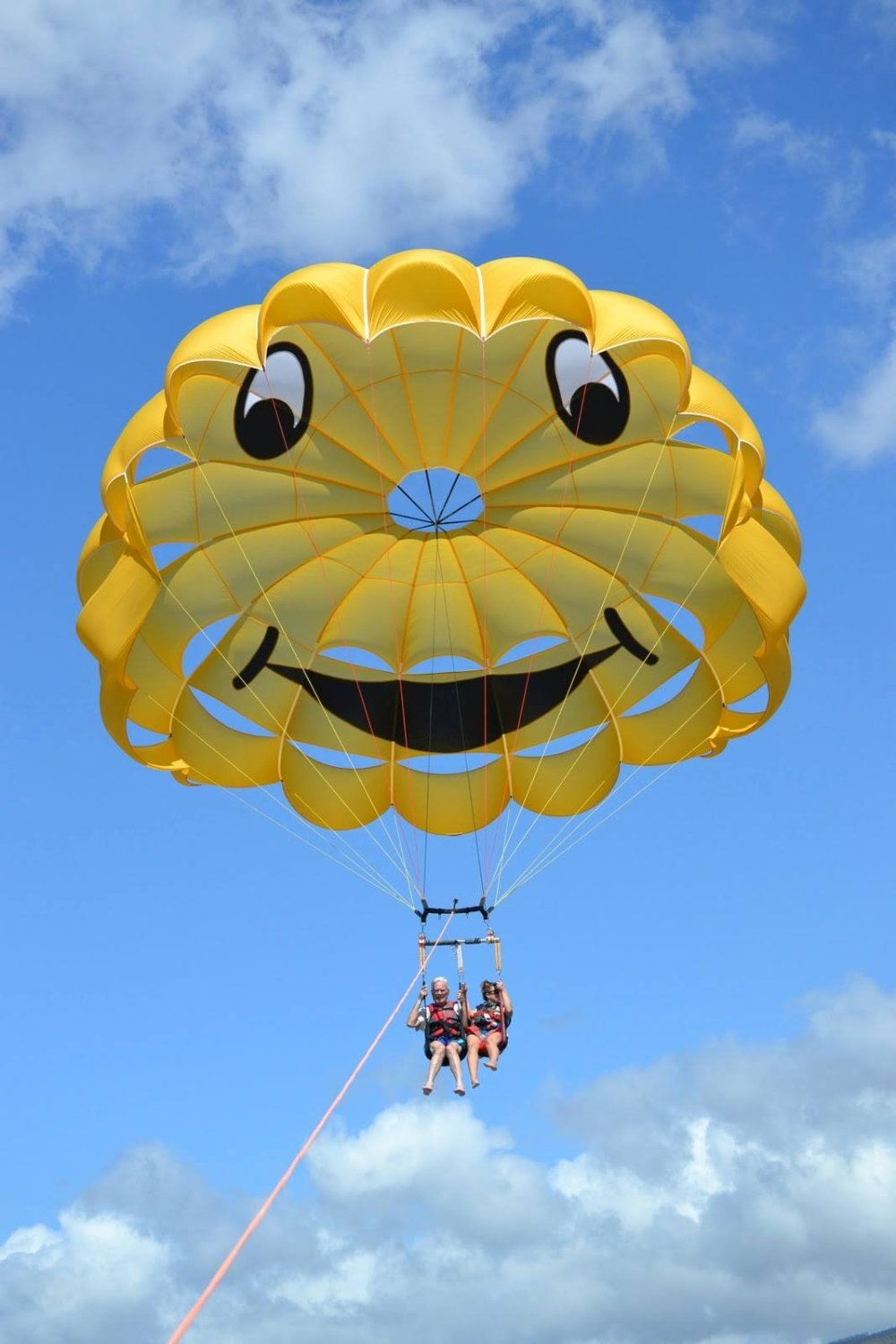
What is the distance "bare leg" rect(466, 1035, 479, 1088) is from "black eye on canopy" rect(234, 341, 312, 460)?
18.6 feet

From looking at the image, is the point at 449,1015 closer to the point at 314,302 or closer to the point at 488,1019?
the point at 488,1019

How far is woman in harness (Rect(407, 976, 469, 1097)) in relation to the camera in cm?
1630

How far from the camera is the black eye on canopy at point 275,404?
1619cm

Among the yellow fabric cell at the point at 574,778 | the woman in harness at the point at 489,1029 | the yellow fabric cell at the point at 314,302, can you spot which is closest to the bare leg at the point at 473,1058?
the woman in harness at the point at 489,1029

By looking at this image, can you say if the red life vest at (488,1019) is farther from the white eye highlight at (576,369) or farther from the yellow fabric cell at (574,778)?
the white eye highlight at (576,369)

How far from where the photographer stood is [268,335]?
1523 centimetres

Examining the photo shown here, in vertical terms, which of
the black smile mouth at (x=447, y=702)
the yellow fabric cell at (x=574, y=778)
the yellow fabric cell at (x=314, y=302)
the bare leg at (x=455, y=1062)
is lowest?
the bare leg at (x=455, y=1062)

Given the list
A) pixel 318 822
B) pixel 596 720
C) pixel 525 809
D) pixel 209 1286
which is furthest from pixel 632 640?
pixel 209 1286

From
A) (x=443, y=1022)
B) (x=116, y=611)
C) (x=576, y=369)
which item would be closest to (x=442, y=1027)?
(x=443, y=1022)

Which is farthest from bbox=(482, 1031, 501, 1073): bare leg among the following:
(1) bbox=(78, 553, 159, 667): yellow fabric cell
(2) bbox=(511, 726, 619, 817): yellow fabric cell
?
(1) bbox=(78, 553, 159, 667): yellow fabric cell

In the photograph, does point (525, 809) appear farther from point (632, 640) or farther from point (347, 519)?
point (347, 519)

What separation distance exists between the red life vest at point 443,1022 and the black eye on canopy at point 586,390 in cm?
542

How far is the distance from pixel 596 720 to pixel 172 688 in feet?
14.1

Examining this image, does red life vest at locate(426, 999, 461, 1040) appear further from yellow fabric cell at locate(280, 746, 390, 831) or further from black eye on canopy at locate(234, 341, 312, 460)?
black eye on canopy at locate(234, 341, 312, 460)
